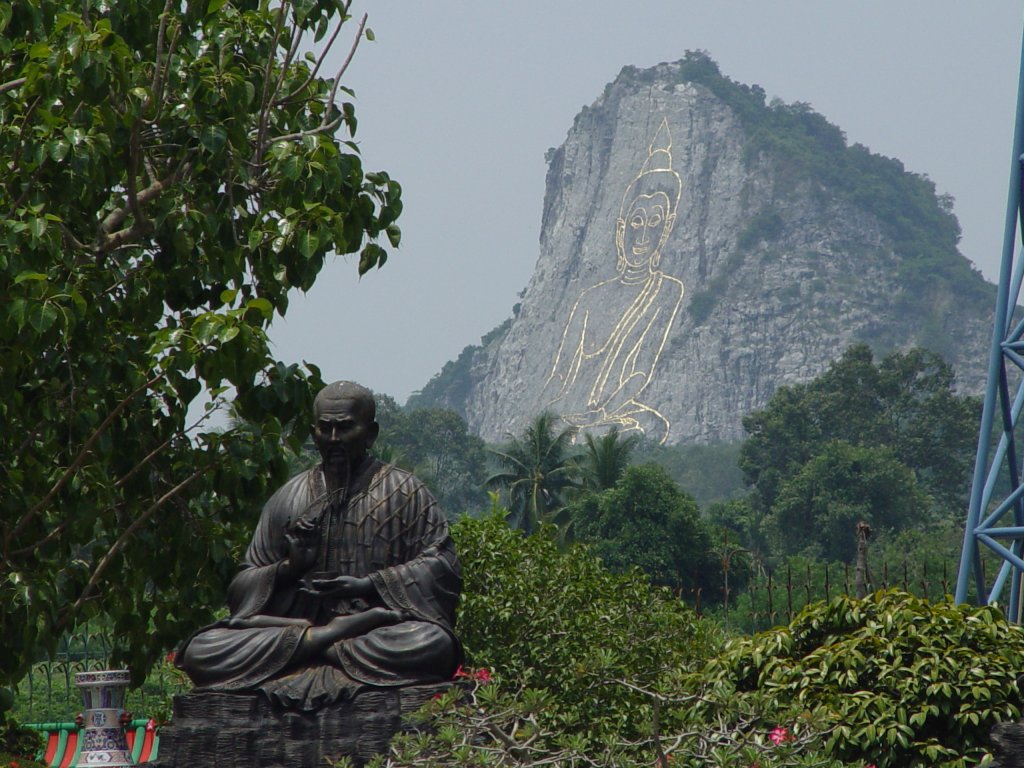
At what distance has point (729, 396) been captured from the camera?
11225 centimetres

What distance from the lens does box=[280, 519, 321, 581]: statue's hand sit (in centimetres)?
711

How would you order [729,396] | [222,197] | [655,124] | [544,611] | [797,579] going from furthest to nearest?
[655,124], [729,396], [797,579], [544,611], [222,197]

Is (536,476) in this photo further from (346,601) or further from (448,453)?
(346,601)

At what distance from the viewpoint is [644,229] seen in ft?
375

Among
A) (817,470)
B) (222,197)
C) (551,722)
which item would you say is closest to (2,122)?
(222,197)

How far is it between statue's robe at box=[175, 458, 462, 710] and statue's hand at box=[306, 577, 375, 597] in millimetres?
49

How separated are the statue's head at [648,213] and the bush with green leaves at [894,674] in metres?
105

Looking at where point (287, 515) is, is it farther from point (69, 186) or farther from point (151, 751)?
point (151, 751)

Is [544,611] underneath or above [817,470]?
underneath

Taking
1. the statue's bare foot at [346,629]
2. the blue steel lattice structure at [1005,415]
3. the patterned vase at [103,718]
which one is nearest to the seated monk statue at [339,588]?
the statue's bare foot at [346,629]

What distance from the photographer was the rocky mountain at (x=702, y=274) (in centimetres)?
11012

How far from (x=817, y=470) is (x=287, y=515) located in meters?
42.0

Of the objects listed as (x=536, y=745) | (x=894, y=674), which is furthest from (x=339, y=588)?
(x=894, y=674)

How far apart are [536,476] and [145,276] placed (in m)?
29.5
